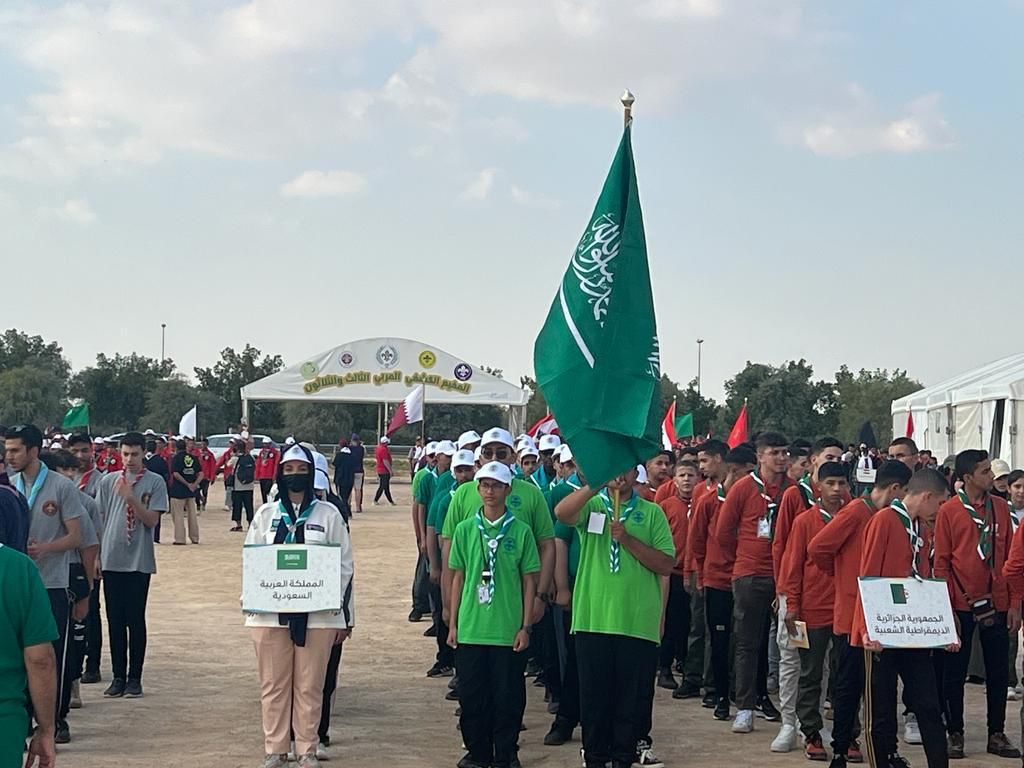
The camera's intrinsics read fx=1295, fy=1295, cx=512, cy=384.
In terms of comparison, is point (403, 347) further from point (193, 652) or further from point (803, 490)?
point (803, 490)

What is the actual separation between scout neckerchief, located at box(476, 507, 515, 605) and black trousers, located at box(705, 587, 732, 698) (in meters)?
2.39

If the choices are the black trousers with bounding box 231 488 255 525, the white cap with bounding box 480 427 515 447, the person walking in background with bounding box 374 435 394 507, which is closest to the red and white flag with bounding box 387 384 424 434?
the person walking in background with bounding box 374 435 394 507

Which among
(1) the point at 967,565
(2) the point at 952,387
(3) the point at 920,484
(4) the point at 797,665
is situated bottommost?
(4) the point at 797,665

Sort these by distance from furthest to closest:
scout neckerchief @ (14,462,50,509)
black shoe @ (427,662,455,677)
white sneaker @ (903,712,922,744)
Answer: black shoe @ (427,662,455,677), white sneaker @ (903,712,922,744), scout neckerchief @ (14,462,50,509)

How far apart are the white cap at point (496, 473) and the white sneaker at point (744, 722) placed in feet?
8.96

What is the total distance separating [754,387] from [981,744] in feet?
199

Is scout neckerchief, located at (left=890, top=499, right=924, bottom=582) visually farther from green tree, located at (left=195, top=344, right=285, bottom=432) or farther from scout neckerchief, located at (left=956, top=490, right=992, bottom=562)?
green tree, located at (left=195, top=344, right=285, bottom=432)

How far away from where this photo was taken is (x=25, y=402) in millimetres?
69250

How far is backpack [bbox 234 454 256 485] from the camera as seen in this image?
1014 inches

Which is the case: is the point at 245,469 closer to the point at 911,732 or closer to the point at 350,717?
the point at 350,717

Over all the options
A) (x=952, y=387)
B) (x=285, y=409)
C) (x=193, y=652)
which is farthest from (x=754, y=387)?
(x=193, y=652)

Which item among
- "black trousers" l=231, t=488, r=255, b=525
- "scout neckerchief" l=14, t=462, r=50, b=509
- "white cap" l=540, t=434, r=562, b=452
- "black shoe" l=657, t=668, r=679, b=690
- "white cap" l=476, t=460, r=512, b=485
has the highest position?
"white cap" l=540, t=434, r=562, b=452

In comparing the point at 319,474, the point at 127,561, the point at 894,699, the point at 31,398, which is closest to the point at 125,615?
the point at 127,561

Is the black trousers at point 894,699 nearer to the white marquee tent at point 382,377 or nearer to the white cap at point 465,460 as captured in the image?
the white cap at point 465,460
